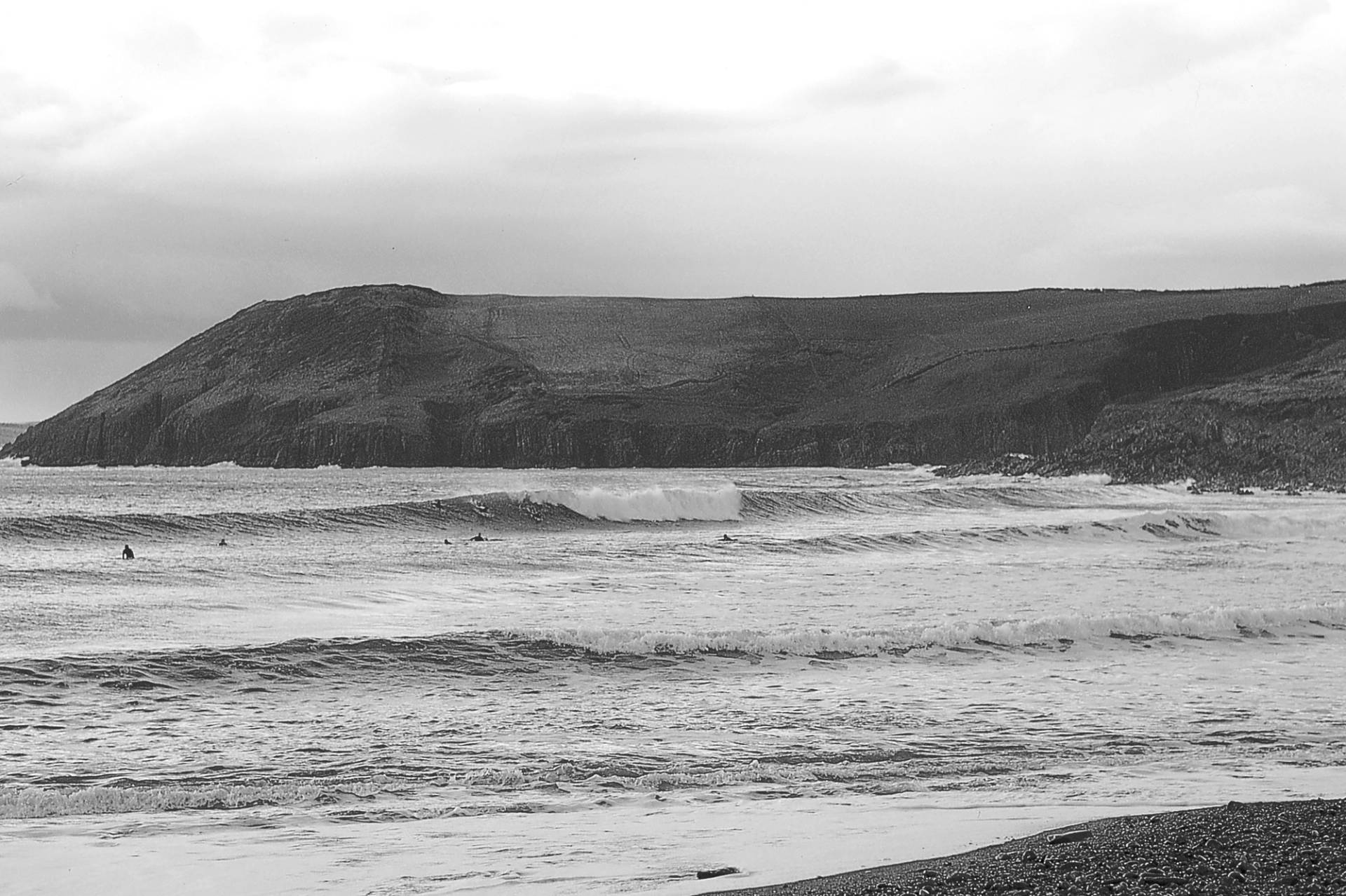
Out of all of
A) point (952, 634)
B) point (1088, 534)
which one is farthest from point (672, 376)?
point (952, 634)

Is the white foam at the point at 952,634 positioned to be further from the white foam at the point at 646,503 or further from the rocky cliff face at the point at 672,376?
the rocky cliff face at the point at 672,376

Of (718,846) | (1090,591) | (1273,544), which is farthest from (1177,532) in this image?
(718,846)

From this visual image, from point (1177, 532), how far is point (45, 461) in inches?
6346

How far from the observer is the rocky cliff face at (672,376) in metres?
130

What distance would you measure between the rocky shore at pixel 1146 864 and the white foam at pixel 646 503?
3896cm

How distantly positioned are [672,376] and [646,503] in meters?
116

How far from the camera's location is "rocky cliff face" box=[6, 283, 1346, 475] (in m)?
130

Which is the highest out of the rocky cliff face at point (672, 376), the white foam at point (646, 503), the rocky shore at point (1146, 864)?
the rocky cliff face at point (672, 376)

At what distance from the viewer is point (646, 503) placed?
4816 cm

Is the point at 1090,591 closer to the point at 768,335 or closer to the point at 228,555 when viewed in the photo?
the point at 228,555

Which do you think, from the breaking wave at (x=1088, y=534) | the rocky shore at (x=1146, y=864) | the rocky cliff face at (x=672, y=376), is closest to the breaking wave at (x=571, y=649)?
the rocky shore at (x=1146, y=864)

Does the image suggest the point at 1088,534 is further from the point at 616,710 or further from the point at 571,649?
the point at 616,710

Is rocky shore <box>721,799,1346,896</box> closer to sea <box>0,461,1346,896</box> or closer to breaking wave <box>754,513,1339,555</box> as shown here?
sea <box>0,461,1346,896</box>

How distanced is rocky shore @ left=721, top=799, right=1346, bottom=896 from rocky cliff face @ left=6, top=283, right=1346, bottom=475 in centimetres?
9521
